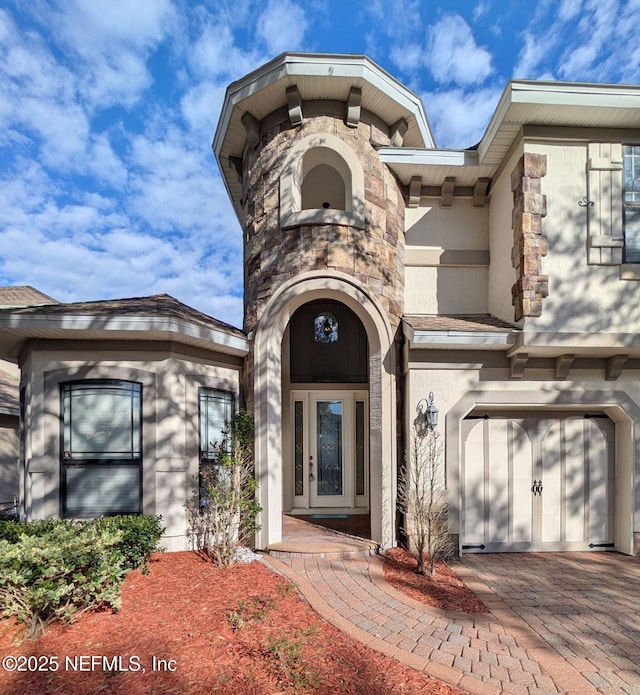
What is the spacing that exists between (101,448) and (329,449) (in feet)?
14.4

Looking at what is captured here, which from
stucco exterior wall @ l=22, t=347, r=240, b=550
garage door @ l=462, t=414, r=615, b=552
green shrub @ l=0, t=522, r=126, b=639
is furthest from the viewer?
garage door @ l=462, t=414, r=615, b=552

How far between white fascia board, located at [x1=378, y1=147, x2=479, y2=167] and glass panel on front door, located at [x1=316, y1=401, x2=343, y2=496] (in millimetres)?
4782

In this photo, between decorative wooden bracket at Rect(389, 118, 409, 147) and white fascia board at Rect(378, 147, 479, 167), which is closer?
white fascia board at Rect(378, 147, 479, 167)

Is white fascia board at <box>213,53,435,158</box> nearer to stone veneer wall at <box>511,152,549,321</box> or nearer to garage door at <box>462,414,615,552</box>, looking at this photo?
stone veneer wall at <box>511,152,549,321</box>

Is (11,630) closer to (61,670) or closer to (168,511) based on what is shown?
(61,670)

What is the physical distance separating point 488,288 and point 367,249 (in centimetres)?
246

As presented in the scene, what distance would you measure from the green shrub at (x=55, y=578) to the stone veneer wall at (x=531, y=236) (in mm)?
5926

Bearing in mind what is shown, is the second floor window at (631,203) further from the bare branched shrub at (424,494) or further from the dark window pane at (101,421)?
the dark window pane at (101,421)

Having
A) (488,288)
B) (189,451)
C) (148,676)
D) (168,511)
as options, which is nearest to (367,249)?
(488,288)

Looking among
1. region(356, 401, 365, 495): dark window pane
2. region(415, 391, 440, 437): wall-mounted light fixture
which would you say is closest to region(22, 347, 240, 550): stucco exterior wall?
region(415, 391, 440, 437): wall-mounted light fixture

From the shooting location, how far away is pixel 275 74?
6.19m

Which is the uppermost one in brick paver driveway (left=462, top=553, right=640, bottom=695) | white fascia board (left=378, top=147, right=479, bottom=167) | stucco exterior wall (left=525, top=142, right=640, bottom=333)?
white fascia board (left=378, top=147, right=479, bottom=167)

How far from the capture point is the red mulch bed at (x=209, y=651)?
302 cm

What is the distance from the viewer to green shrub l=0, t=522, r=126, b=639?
3.51 meters
